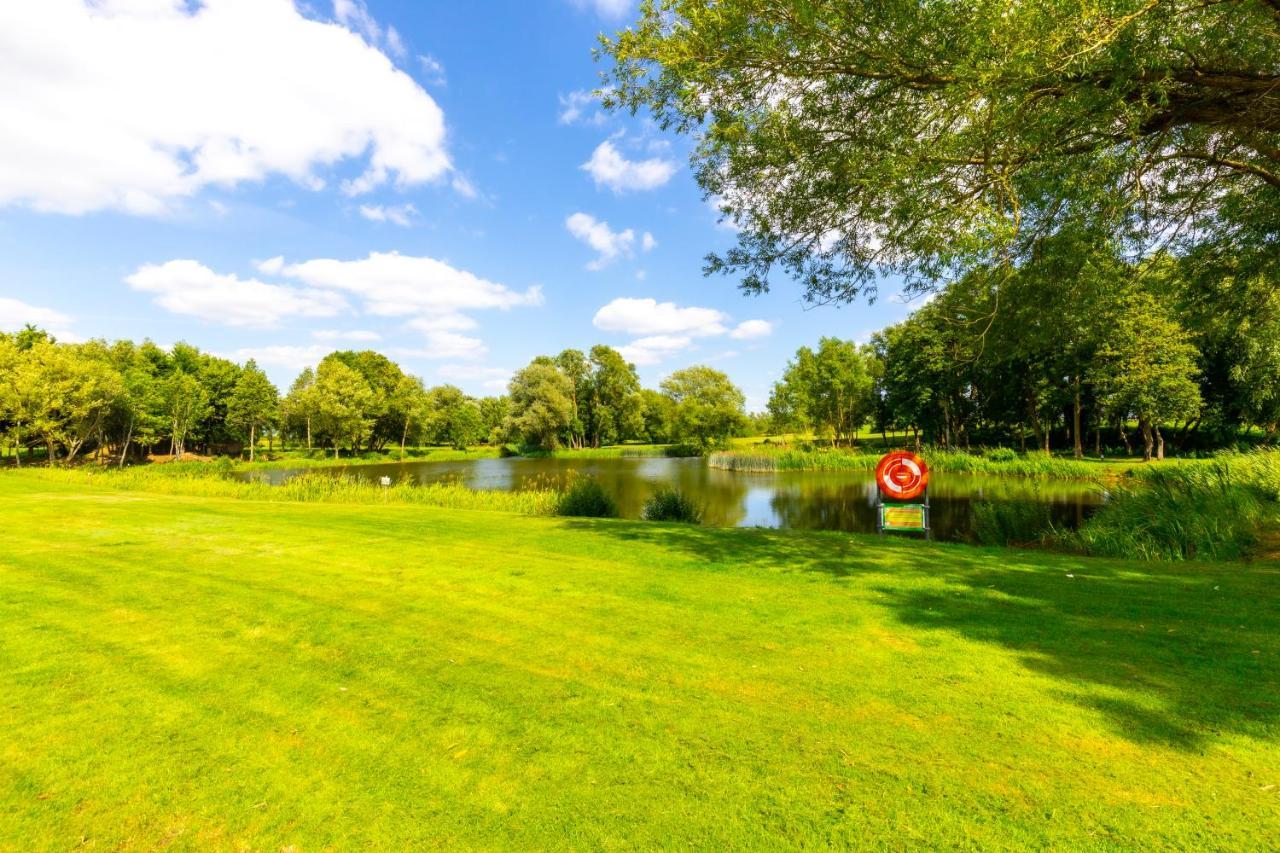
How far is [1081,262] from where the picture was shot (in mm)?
7789

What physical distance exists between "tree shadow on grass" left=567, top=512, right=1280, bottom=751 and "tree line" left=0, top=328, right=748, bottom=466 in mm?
43502

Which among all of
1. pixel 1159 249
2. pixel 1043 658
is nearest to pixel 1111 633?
pixel 1043 658

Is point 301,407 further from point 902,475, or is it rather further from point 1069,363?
point 1069,363

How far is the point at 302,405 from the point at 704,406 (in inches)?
1633

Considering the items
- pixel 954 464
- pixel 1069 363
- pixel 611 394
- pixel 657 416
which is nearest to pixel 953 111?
pixel 954 464

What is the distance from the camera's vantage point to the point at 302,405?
48375 mm

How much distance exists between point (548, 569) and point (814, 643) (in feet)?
11.4

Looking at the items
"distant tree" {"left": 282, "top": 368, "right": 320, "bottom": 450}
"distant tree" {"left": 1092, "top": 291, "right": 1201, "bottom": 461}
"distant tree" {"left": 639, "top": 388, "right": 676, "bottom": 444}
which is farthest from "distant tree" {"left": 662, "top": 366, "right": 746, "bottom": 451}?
"distant tree" {"left": 282, "top": 368, "right": 320, "bottom": 450}

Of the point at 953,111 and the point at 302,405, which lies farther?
the point at 302,405

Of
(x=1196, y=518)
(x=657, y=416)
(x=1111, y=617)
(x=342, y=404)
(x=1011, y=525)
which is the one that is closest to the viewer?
(x=1111, y=617)

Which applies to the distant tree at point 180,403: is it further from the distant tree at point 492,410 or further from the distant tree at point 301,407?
the distant tree at point 492,410

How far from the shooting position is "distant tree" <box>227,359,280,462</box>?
156ft

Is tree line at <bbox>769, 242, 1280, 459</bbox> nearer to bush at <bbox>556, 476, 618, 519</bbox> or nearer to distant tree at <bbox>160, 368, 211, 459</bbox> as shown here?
bush at <bbox>556, 476, 618, 519</bbox>

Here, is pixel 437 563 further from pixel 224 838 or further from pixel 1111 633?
pixel 1111 633
